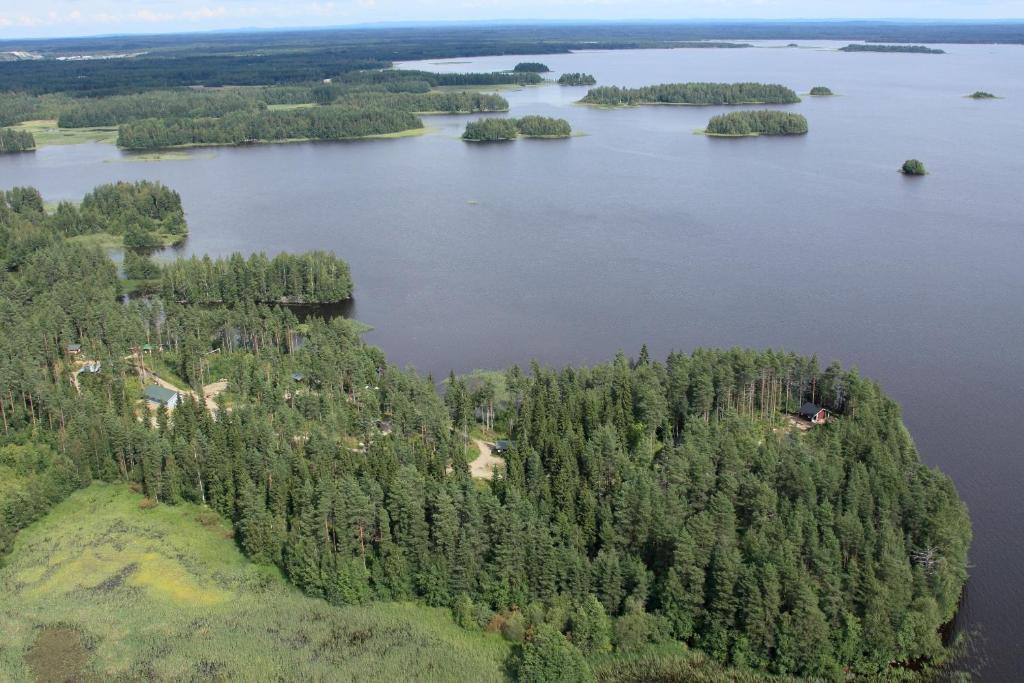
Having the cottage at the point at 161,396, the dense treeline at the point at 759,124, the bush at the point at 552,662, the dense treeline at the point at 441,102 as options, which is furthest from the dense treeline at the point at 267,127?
the bush at the point at 552,662

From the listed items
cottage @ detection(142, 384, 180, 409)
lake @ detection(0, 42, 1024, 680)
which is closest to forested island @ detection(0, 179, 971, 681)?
cottage @ detection(142, 384, 180, 409)

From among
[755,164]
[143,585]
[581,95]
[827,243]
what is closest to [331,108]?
[581,95]

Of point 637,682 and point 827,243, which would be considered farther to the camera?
point 827,243

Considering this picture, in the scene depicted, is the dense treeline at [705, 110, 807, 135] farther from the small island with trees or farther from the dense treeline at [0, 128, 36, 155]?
the dense treeline at [0, 128, 36, 155]

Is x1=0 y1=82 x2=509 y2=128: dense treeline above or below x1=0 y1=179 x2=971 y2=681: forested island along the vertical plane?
above

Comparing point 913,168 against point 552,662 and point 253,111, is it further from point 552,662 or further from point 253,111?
point 253,111

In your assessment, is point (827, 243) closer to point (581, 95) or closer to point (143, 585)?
point (143, 585)
